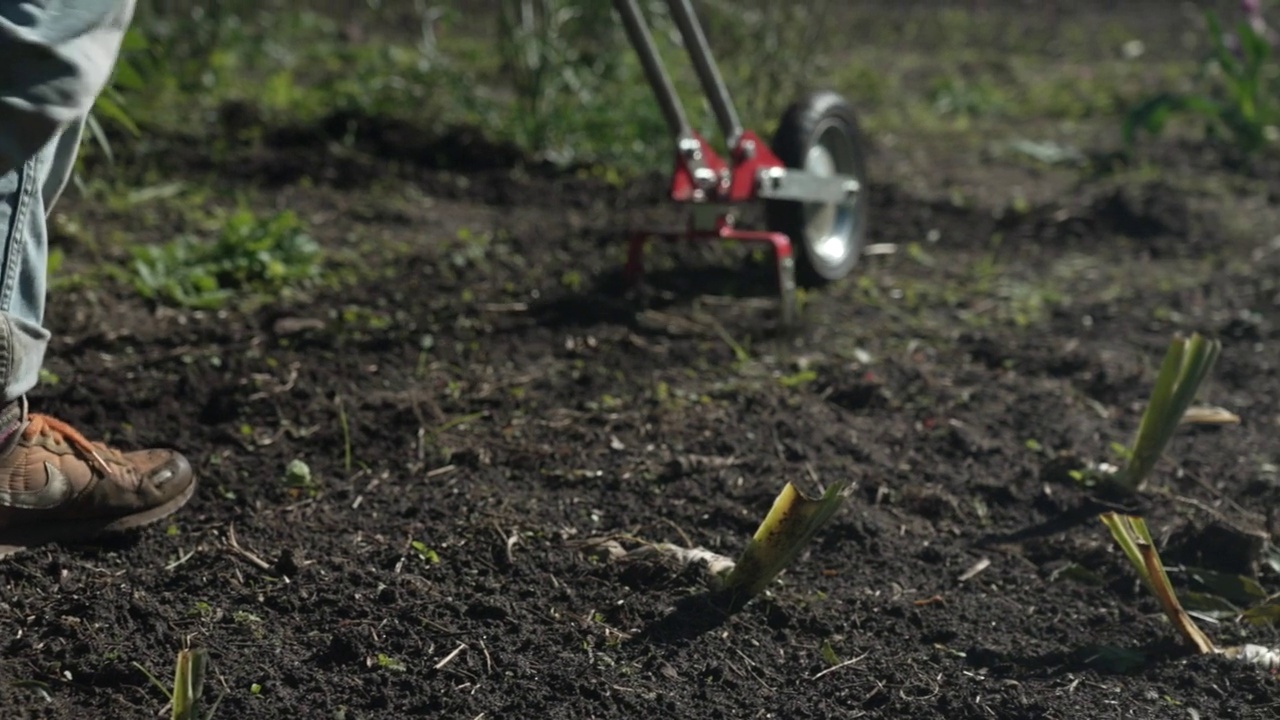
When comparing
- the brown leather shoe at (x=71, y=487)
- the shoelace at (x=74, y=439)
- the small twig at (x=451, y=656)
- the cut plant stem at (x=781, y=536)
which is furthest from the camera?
the shoelace at (x=74, y=439)

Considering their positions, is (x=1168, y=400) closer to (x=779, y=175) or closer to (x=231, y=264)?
(x=779, y=175)

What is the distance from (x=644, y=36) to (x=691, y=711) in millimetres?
1956

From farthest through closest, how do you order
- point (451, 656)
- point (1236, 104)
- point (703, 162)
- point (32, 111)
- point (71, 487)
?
point (1236, 104), point (703, 162), point (71, 487), point (451, 656), point (32, 111)

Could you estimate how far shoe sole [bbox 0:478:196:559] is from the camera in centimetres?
238

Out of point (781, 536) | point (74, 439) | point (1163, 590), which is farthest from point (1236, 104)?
point (74, 439)

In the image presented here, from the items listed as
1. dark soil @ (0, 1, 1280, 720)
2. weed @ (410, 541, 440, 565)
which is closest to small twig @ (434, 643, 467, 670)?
dark soil @ (0, 1, 1280, 720)

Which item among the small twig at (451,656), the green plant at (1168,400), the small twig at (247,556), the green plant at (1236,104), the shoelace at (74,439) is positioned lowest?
the small twig at (247,556)

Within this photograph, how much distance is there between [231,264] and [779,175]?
145 centimetres

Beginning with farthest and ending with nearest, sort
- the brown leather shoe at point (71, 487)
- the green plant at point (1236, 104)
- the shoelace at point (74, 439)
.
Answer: the green plant at point (1236, 104)
the shoelace at point (74, 439)
the brown leather shoe at point (71, 487)

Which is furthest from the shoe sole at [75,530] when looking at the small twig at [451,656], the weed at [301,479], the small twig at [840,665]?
the small twig at [840,665]

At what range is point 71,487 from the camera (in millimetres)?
2418

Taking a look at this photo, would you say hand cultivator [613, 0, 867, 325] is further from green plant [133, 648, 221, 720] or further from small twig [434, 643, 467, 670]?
green plant [133, 648, 221, 720]

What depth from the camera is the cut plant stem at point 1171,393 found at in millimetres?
2688

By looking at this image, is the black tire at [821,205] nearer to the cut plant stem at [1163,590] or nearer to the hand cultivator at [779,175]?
the hand cultivator at [779,175]
